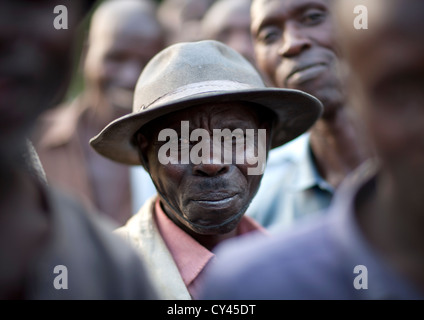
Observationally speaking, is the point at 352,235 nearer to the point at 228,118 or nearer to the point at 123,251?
the point at 123,251

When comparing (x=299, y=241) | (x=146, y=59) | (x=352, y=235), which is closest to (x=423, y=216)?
(x=352, y=235)

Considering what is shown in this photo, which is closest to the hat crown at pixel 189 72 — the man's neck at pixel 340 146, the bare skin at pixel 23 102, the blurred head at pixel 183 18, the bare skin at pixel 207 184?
the bare skin at pixel 207 184

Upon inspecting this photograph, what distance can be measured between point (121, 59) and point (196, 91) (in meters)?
2.84

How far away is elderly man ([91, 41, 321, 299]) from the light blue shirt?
2.68ft

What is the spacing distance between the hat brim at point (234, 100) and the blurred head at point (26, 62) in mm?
1049

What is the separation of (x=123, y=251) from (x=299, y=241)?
452mm

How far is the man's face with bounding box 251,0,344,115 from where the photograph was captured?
3.31 metres

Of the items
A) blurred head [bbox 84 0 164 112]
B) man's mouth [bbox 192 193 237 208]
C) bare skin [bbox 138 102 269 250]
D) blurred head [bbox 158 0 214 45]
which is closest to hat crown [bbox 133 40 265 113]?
bare skin [bbox 138 102 269 250]

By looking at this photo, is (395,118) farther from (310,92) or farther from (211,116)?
(310,92)

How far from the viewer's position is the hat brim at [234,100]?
7.77 ft

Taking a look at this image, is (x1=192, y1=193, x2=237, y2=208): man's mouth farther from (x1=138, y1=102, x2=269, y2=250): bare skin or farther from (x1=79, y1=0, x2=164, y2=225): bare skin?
(x1=79, y1=0, x2=164, y2=225): bare skin

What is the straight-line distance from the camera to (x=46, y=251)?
1303 millimetres

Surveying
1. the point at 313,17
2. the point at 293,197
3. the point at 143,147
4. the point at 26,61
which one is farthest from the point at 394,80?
the point at 293,197

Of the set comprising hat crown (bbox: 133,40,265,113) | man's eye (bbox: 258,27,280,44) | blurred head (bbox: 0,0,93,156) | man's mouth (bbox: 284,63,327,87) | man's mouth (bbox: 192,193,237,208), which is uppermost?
man's eye (bbox: 258,27,280,44)
